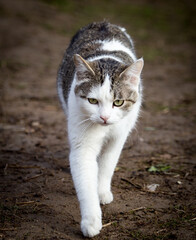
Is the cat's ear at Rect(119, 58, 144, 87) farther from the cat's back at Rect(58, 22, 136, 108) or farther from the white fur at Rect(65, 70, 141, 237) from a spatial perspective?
the cat's back at Rect(58, 22, 136, 108)

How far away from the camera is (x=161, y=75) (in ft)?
30.3

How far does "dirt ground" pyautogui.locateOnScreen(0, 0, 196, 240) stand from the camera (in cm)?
320

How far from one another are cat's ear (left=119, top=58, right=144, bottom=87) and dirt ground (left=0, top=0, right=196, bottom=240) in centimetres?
129

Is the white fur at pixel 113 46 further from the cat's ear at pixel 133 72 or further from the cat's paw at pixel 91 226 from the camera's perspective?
the cat's paw at pixel 91 226

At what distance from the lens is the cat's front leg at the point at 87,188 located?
2.97 m

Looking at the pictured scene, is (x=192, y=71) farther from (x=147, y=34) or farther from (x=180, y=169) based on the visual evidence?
(x=180, y=169)

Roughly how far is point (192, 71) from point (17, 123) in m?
5.58

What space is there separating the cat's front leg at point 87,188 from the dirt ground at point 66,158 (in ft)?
0.48

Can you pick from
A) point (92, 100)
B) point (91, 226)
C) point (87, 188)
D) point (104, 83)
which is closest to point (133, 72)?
point (104, 83)

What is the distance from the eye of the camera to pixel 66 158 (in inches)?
186

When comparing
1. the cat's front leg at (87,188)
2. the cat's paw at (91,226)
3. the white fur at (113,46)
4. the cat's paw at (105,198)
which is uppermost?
the white fur at (113,46)

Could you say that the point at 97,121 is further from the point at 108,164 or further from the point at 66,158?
the point at 66,158

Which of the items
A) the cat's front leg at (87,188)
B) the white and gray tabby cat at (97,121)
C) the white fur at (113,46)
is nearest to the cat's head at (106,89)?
the white and gray tabby cat at (97,121)

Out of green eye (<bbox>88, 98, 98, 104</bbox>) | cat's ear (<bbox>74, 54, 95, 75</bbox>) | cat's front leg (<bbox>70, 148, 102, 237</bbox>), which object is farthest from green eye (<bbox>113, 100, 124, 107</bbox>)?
cat's front leg (<bbox>70, 148, 102, 237</bbox>)
